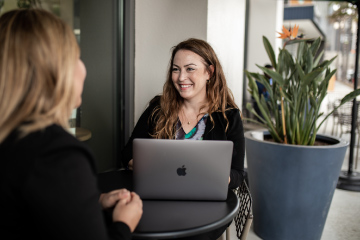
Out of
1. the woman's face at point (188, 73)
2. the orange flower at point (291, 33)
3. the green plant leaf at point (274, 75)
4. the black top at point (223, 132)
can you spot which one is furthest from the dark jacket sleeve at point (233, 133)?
the orange flower at point (291, 33)

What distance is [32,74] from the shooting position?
807 mm

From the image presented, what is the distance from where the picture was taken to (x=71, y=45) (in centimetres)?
86

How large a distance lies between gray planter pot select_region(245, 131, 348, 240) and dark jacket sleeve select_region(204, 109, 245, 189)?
55cm

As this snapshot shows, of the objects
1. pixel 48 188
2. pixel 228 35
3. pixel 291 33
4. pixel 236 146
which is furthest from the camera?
pixel 228 35

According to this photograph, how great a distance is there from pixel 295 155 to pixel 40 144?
1.87m

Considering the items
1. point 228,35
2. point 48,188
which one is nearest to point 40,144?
point 48,188

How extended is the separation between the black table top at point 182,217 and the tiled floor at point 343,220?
1515 mm

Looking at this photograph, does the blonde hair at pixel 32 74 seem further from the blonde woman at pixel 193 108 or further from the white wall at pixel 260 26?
the white wall at pixel 260 26

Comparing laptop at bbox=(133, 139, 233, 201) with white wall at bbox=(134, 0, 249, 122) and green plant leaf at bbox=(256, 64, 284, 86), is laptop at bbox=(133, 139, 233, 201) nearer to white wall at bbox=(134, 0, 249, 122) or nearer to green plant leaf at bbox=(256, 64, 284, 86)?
green plant leaf at bbox=(256, 64, 284, 86)

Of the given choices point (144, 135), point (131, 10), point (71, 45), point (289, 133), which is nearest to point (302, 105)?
point (289, 133)

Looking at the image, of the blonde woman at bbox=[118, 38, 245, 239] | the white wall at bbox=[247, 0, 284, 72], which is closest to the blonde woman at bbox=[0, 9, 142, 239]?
the blonde woman at bbox=[118, 38, 245, 239]

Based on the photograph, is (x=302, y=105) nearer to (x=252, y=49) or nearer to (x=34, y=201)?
(x=34, y=201)

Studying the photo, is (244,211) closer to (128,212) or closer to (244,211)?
A: (244,211)

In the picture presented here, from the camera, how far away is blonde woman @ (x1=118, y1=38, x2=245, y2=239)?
1912mm
